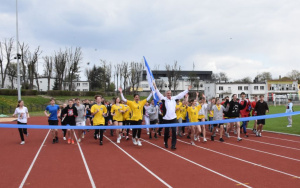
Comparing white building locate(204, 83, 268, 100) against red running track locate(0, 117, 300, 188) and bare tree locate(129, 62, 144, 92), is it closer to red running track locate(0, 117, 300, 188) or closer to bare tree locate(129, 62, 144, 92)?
bare tree locate(129, 62, 144, 92)

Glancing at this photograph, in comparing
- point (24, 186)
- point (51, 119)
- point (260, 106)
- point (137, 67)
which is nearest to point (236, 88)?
point (137, 67)

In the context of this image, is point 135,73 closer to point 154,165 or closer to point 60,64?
point 60,64

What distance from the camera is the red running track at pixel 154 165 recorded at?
17.9 ft

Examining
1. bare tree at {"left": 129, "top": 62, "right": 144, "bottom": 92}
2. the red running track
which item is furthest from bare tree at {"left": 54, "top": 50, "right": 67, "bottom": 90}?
the red running track

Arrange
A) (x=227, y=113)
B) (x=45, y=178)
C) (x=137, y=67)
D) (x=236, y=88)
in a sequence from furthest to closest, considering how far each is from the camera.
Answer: (x=137, y=67) → (x=236, y=88) → (x=227, y=113) → (x=45, y=178)

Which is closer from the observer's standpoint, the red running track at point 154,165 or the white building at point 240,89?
the red running track at point 154,165

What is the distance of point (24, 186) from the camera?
206 inches

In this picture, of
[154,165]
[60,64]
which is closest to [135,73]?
[60,64]

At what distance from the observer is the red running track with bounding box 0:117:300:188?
17.9 feet

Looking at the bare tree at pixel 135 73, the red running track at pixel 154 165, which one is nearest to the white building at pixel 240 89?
the bare tree at pixel 135 73

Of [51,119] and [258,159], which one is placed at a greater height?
[51,119]

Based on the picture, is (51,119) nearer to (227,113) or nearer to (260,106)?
(227,113)

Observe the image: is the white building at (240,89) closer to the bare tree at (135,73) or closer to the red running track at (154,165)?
the bare tree at (135,73)

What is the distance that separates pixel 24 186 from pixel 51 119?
18.1 feet
